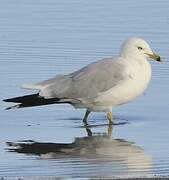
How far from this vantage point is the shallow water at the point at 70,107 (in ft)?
32.3

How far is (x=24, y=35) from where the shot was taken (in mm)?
16719

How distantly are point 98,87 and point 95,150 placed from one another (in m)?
1.61

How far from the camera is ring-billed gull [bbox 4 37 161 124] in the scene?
39.5ft

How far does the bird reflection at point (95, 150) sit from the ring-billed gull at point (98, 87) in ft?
3.03

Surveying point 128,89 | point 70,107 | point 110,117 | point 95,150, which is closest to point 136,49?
point 128,89

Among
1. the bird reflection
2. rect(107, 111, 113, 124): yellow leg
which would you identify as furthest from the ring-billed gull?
the bird reflection

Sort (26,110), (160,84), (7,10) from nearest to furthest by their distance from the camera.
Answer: (26,110), (160,84), (7,10)

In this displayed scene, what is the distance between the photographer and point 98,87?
39.7 ft

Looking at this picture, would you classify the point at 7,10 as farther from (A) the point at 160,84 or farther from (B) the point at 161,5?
(A) the point at 160,84

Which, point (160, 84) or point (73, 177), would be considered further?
point (160, 84)

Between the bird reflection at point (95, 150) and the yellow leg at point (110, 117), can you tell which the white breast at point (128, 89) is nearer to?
the yellow leg at point (110, 117)

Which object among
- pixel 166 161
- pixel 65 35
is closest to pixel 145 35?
pixel 65 35

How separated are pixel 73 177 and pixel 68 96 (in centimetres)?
325

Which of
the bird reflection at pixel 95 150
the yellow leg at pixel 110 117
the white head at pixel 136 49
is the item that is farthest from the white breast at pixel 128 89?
the bird reflection at pixel 95 150
